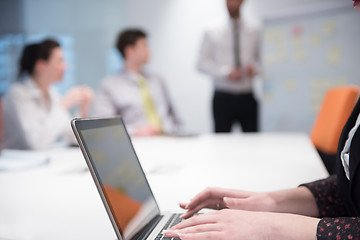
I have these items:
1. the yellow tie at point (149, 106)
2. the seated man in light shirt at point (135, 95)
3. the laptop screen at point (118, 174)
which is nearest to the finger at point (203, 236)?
the laptop screen at point (118, 174)

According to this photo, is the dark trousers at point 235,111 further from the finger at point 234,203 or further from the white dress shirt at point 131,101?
the finger at point 234,203

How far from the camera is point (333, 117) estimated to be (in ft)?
6.57

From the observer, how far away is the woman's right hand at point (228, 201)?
0.77m

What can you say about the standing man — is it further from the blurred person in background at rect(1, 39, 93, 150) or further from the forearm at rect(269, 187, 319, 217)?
the forearm at rect(269, 187, 319, 217)

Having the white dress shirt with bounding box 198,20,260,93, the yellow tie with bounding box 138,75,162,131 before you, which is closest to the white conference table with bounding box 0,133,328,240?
the yellow tie with bounding box 138,75,162,131

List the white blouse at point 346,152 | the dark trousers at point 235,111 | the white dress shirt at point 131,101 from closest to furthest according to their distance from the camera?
1. the white blouse at point 346,152
2. the white dress shirt at point 131,101
3. the dark trousers at point 235,111

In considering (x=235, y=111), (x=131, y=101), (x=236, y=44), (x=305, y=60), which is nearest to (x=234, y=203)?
(x=131, y=101)

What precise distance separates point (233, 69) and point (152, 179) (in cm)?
193

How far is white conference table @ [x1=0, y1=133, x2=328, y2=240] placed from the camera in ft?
2.71

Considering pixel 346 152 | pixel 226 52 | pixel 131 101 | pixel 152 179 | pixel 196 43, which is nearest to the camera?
pixel 346 152

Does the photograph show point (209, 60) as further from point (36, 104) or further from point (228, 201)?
point (228, 201)

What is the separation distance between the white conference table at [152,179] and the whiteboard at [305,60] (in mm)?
1949

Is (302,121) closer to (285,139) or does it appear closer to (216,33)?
(216,33)

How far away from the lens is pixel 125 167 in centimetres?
75
